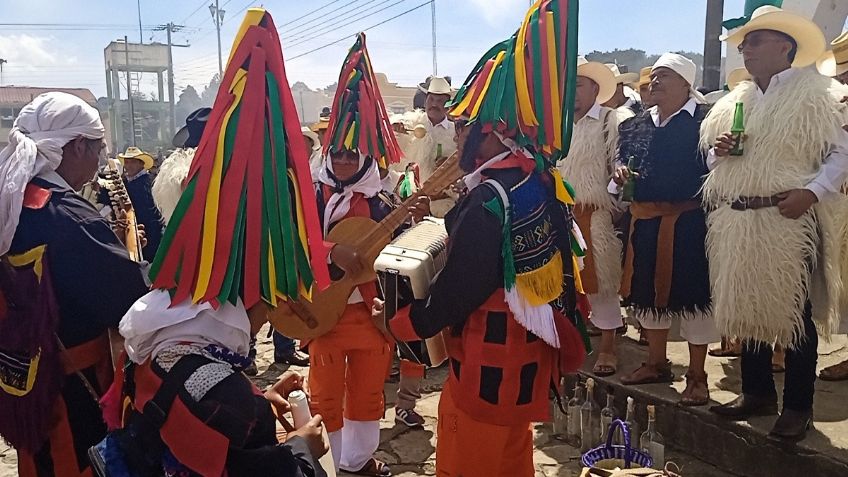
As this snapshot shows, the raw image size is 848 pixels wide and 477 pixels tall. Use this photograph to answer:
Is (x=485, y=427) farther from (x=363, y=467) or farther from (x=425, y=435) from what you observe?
(x=425, y=435)

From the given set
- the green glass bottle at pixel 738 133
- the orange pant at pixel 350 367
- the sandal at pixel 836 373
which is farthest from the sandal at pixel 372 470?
the sandal at pixel 836 373

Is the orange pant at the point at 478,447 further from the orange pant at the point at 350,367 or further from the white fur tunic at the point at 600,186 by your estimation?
the white fur tunic at the point at 600,186

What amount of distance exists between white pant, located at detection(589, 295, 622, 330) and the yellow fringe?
262 centimetres

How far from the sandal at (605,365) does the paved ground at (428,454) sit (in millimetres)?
472

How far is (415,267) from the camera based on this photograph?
2.89 metres

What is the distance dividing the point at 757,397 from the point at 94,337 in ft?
12.1

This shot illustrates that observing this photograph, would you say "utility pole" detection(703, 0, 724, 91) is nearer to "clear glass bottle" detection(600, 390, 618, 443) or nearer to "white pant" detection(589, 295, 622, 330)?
"white pant" detection(589, 295, 622, 330)

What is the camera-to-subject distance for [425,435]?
4977 mm

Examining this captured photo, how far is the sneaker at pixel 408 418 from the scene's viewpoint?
5.07 m

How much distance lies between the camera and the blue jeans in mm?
6684

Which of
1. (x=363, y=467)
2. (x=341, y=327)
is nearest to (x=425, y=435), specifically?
(x=363, y=467)

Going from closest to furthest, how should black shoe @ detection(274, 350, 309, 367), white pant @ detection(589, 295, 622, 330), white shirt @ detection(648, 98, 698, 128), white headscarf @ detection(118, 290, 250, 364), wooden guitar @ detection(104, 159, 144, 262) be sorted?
white headscarf @ detection(118, 290, 250, 364)
wooden guitar @ detection(104, 159, 144, 262)
white shirt @ detection(648, 98, 698, 128)
white pant @ detection(589, 295, 622, 330)
black shoe @ detection(274, 350, 309, 367)

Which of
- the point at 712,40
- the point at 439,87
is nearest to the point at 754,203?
the point at 439,87

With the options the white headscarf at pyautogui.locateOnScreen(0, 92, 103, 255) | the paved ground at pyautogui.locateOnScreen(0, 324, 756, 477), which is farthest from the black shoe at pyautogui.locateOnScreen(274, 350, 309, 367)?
the white headscarf at pyautogui.locateOnScreen(0, 92, 103, 255)
